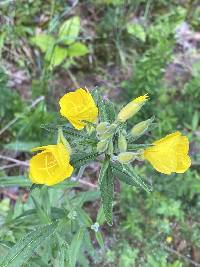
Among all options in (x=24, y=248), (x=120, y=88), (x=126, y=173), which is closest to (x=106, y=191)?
(x=126, y=173)

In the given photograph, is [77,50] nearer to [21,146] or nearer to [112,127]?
[21,146]

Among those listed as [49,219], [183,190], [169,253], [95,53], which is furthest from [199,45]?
[49,219]

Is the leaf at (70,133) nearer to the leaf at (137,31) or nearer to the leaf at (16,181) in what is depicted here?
the leaf at (16,181)

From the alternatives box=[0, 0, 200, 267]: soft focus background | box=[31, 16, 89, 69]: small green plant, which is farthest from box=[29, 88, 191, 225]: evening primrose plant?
box=[31, 16, 89, 69]: small green plant

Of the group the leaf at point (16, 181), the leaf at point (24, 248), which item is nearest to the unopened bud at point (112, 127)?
the leaf at point (24, 248)

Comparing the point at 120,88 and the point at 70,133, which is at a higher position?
the point at 70,133

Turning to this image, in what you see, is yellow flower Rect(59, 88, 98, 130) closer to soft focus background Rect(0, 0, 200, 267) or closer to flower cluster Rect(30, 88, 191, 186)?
flower cluster Rect(30, 88, 191, 186)

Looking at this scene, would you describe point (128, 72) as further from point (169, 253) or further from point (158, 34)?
point (169, 253)
